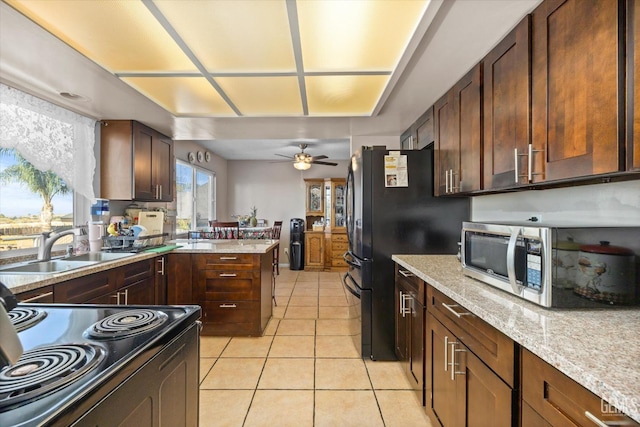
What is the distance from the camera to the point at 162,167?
3.37m

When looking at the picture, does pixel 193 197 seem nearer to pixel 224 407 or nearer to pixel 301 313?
pixel 301 313

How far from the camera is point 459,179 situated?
6.26 ft

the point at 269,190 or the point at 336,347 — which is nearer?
the point at 336,347

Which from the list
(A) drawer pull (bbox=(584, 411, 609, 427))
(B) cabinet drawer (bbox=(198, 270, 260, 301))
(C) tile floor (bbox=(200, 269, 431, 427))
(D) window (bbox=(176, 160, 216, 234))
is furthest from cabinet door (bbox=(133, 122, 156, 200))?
(A) drawer pull (bbox=(584, 411, 609, 427))

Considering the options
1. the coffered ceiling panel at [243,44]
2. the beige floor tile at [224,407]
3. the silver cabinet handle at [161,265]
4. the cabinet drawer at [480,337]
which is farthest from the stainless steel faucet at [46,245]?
the cabinet drawer at [480,337]

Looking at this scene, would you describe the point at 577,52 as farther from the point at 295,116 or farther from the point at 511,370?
the point at 295,116

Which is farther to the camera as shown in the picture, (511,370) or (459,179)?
(459,179)

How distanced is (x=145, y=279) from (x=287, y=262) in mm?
4077

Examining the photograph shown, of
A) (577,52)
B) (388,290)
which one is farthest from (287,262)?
(577,52)

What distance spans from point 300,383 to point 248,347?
73cm

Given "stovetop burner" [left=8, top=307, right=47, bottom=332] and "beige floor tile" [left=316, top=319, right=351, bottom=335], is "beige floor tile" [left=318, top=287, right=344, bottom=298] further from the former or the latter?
"stovetop burner" [left=8, top=307, right=47, bottom=332]

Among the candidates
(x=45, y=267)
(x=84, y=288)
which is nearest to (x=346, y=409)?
(x=84, y=288)

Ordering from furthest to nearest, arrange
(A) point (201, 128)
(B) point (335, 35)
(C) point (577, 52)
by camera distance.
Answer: (A) point (201, 128), (B) point (335, 35), (C) point (577, 52)

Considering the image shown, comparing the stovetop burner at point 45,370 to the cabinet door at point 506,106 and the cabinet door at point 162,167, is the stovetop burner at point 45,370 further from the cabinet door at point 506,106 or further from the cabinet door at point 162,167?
the cabinet door at point 162,167
